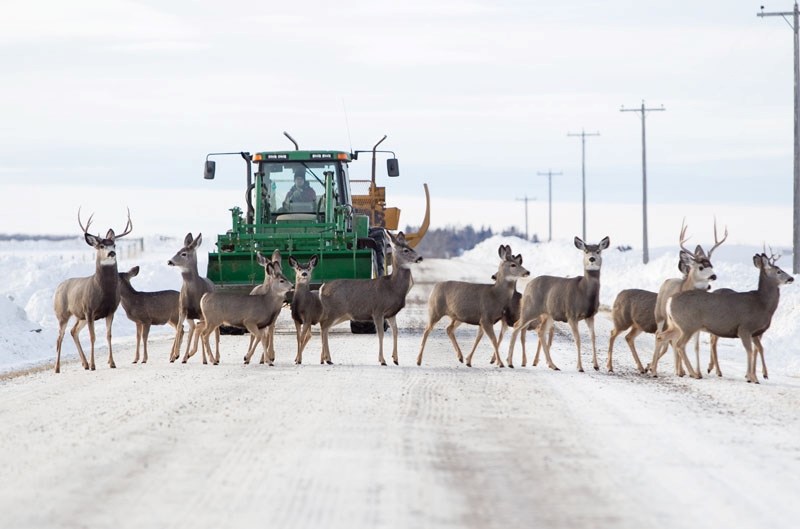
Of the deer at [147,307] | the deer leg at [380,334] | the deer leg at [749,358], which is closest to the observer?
the deer leg at [749,358]

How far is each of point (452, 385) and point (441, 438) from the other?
173 inches

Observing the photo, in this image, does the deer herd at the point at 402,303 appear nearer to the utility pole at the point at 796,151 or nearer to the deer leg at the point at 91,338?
the deer leg at the point at 91,338

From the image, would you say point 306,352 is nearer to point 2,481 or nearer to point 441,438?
point 441,438

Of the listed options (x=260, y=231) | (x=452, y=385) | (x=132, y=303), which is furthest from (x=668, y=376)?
(x=260, y=231)

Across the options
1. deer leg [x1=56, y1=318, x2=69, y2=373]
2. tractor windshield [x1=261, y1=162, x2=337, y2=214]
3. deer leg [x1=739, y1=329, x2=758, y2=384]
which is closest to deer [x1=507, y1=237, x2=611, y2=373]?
deer leg [x1=739, y1=329, x2=758, y2=384]

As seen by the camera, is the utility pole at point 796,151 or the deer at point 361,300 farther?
the utility pole at point 796,151

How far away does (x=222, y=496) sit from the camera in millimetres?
8281

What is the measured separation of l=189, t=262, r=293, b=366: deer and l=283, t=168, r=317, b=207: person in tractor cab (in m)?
8.78

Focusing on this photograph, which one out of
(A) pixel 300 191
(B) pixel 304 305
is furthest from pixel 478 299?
(A) pixel 300 191

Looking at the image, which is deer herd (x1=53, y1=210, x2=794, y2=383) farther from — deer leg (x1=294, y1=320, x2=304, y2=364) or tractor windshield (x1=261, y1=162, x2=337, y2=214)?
tractor windshield (x1=261, y1=162, x2=337, y2=214)

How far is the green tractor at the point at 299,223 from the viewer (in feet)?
80.3

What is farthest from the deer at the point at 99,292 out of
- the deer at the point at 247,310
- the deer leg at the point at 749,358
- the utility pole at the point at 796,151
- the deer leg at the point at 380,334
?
the utility pole at the point at 796,151

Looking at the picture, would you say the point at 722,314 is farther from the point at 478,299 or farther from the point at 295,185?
the point at 295,185

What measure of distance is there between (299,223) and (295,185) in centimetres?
108
